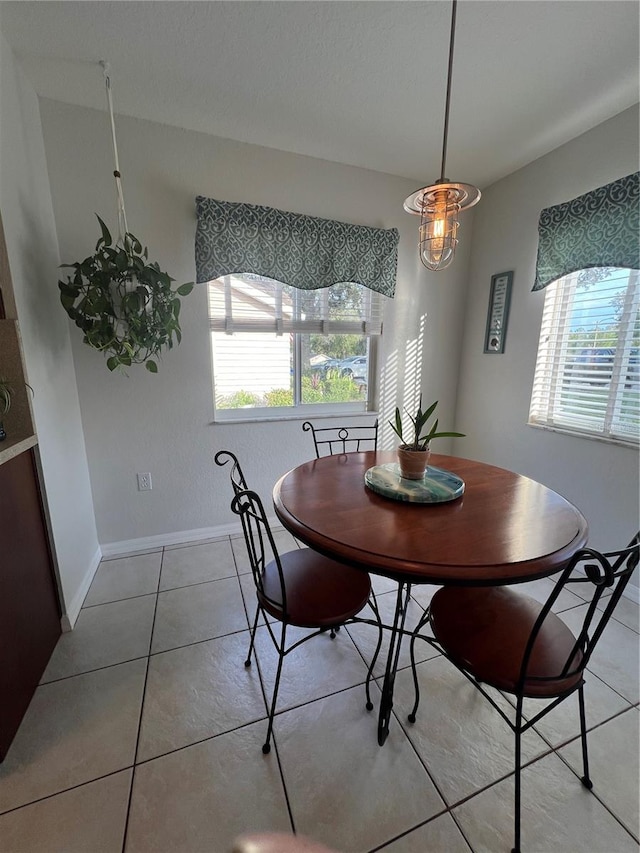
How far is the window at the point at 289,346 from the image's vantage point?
2.27 m

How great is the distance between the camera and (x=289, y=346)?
2.44m

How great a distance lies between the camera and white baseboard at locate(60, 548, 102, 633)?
163 cm

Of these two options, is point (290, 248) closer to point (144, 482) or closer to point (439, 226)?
point (439, 226)

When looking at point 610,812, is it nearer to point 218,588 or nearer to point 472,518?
point 472,518

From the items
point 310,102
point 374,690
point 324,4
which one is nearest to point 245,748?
point 374,690

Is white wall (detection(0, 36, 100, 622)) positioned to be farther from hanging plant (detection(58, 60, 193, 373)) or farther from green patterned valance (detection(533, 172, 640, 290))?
green patterned valance (detection(533, 172, 640, 290))

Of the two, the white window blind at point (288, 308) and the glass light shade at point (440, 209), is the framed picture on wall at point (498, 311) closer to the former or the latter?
the white window blind at point (288, 308)

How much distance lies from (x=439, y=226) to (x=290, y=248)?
46.1 inches

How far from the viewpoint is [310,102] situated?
5.80ft

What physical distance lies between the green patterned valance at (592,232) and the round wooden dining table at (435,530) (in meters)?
1.39

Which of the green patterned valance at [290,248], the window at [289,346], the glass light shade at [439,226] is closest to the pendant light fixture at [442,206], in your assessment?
the glass light shade at [439,226]

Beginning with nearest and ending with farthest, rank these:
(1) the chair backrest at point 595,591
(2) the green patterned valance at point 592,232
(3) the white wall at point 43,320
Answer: (1) the chair backrest at point 595,591 < (3) the white wall at point 43,320 < (2) the green patterned valance at point 592,232

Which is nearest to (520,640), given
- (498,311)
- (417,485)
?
(417,485)

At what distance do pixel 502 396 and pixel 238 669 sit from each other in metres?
2.42
